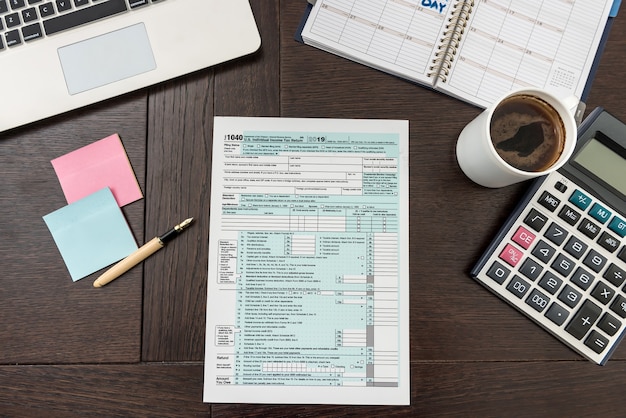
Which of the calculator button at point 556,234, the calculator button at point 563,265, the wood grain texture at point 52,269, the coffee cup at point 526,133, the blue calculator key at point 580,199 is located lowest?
the wood grain texture at point 52,269

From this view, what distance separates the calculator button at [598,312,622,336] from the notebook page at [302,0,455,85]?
305mm

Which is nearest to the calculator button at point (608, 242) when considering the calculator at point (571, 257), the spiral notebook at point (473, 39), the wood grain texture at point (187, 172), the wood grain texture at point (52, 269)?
the calculator at point (571, 257)

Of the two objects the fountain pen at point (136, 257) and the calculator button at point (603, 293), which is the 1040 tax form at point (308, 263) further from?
the calculator button at point (603, 293)

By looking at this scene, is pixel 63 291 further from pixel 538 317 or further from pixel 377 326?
pixel 538 317

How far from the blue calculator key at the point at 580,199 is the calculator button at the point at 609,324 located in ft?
0.36

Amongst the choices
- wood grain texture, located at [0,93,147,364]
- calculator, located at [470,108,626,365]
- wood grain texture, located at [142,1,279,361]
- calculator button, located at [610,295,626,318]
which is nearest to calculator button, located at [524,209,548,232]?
calculator, located at [470,108,626,365]

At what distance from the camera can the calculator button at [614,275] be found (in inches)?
18.8

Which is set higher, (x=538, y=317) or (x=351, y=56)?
(x=351, y=56)

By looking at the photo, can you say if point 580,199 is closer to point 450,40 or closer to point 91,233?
point 450,40

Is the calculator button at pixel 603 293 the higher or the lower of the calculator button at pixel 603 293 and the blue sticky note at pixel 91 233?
the higher

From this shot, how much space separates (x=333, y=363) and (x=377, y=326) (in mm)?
60

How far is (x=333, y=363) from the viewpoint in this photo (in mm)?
494

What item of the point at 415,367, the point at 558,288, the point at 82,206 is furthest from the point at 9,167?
the point at 558,288

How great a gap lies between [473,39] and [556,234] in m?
0.23
